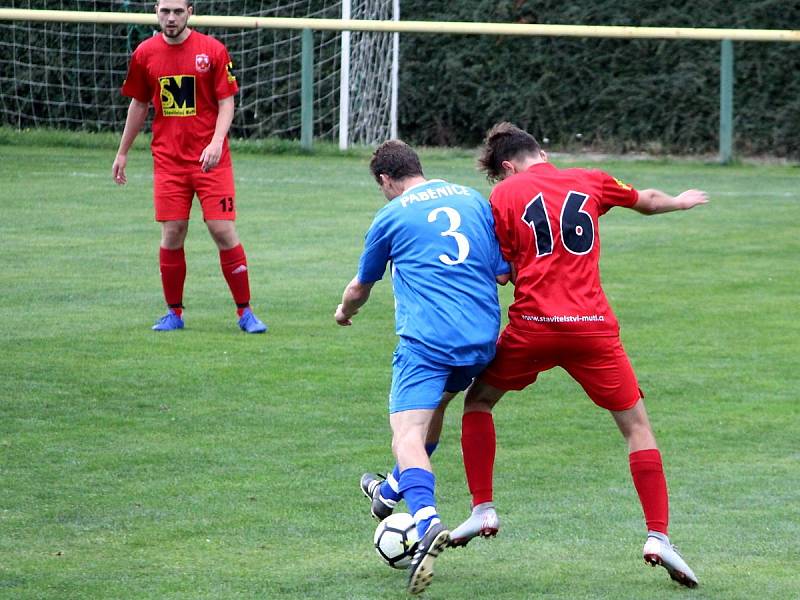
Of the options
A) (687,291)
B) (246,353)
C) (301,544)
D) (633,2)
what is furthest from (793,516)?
(633,2)

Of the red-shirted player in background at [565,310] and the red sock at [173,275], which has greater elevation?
the red-shirted player in background at [565,310]

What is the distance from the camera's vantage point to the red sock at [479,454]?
231 inches

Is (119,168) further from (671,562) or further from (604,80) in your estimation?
(604,80)

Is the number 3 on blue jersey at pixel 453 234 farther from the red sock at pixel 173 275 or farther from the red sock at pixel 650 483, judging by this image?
the red sock at pixel 173 275

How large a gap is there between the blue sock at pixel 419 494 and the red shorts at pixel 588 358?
24.7 inches

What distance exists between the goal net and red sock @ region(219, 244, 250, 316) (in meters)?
12.4

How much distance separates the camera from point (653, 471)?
221 inches

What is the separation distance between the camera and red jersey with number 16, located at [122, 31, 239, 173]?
1023 centimetres

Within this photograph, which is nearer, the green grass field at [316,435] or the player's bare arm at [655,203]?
the green grass field at [316,435]

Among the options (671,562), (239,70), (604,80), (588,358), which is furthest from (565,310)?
(239,70)

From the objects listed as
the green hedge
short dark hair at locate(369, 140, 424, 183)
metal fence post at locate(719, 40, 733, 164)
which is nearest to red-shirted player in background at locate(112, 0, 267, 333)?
short dark hair at locate(369, 140, 424, 183)

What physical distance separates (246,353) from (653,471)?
14.7 ft

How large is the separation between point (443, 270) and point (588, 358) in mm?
627

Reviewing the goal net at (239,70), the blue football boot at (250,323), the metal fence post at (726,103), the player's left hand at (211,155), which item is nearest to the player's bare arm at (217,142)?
the player's left hand at (211,155)
